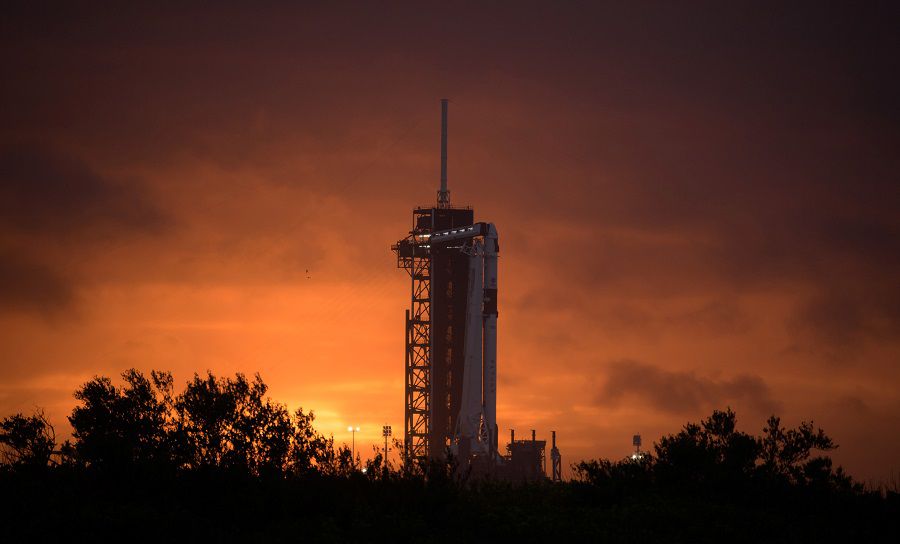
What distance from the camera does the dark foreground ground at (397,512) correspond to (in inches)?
1020

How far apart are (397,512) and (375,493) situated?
204 centimetres

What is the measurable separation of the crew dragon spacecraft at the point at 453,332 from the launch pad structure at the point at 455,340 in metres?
0.10

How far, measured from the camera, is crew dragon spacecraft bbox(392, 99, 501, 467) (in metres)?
108

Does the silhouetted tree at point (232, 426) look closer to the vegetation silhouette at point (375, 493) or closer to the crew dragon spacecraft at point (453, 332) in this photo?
the vegetation silhouette at point (375, 493)

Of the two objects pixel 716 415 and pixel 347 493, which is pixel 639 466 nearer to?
pixel 716 415

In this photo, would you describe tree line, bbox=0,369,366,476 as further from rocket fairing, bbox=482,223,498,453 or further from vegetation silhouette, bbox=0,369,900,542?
rocket fairing, bbox=482,223,498,453

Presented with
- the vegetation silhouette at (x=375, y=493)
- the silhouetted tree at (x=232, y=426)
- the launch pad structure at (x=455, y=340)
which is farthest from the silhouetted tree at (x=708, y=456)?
the launch pad structure at (x=455, y=340)

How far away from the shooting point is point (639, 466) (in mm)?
33750

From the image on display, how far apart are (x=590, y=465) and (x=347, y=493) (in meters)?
8.41

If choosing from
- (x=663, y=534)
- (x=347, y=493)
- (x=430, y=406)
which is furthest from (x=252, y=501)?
(x=430, y=406)

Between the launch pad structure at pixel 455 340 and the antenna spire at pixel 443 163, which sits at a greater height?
the antenna spire at pixel 443 163

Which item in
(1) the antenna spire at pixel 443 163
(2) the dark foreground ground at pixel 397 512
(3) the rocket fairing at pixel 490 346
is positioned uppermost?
(1) the antenna spire at pixel 443 163

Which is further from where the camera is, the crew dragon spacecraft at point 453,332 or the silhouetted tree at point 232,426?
the crew dragon spacecraft at point 453,332

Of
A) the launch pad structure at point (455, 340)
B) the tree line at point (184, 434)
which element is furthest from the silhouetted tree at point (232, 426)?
the launch pad structure at point (455, 340)
